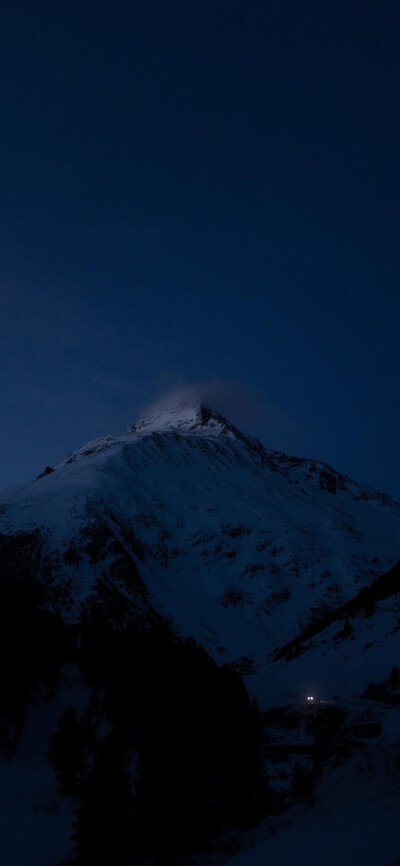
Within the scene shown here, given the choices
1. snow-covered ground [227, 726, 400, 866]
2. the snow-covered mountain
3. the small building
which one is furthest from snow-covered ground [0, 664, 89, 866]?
the snow-covered mountain

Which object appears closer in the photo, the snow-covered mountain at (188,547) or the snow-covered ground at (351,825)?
the snow-covered ground at (351,825)

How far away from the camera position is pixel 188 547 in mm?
143625

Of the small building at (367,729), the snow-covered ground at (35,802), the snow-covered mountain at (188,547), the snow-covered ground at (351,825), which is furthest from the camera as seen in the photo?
the snow-covered mountain at (188,547)

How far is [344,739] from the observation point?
106 feet

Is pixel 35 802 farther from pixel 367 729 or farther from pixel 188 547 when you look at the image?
pixel 188 547

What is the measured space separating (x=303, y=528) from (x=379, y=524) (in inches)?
2031

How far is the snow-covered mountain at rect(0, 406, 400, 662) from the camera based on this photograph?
110 metres

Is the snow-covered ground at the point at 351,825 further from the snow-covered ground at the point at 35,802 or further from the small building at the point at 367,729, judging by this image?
the small building at the point at 367,729

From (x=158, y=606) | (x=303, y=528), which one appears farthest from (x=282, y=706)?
(x=303, y=528)

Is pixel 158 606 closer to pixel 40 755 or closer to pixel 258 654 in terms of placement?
pixel 258 654

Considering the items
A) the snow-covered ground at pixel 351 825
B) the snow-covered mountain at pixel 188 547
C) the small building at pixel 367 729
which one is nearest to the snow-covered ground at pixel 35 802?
the snow-covered ground at pixel 351 825

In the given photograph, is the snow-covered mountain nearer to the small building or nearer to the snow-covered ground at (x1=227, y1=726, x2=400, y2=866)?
the small building

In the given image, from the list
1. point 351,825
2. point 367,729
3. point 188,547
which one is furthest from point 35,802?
point 188,547

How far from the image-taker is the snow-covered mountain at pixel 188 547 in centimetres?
11006
